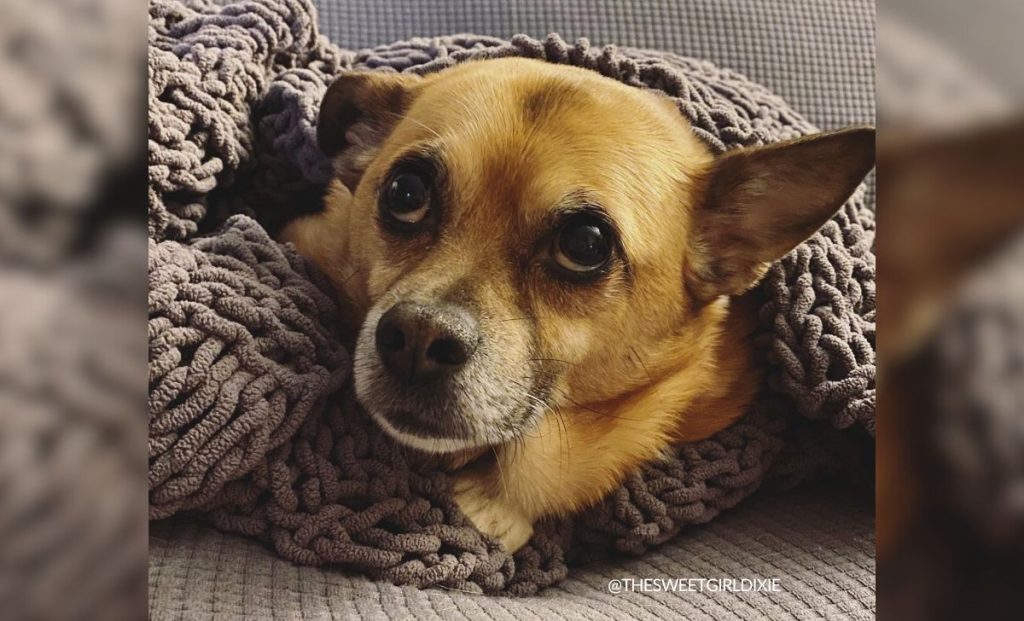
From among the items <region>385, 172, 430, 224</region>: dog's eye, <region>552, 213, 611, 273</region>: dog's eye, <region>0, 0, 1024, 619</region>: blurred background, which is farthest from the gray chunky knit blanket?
<region>0, 0, 1024, 619</region>: blurred background

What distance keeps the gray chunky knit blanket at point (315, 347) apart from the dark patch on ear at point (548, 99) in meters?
0.17

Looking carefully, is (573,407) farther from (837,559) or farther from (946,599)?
(946,599)

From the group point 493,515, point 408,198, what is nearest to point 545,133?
point 408,198

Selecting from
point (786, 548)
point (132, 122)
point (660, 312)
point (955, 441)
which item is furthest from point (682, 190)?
point (132, 122)

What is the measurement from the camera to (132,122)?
1.20 ft

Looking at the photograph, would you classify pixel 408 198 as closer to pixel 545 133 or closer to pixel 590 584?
pixel 545 133

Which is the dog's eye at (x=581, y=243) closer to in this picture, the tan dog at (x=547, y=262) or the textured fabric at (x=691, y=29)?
the tan dog at (x=547, y=262)

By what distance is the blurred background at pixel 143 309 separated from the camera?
0.34 meters

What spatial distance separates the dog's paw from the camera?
2.96 feet

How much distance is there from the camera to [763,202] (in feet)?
2.85

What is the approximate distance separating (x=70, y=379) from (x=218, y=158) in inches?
26.9

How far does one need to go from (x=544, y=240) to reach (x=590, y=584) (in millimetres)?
387

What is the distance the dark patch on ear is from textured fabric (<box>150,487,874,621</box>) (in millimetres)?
505

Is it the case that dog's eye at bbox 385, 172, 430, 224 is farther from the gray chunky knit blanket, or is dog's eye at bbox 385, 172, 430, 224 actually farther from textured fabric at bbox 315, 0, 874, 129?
textured fabric at bbox 315, 0, 874, 129
